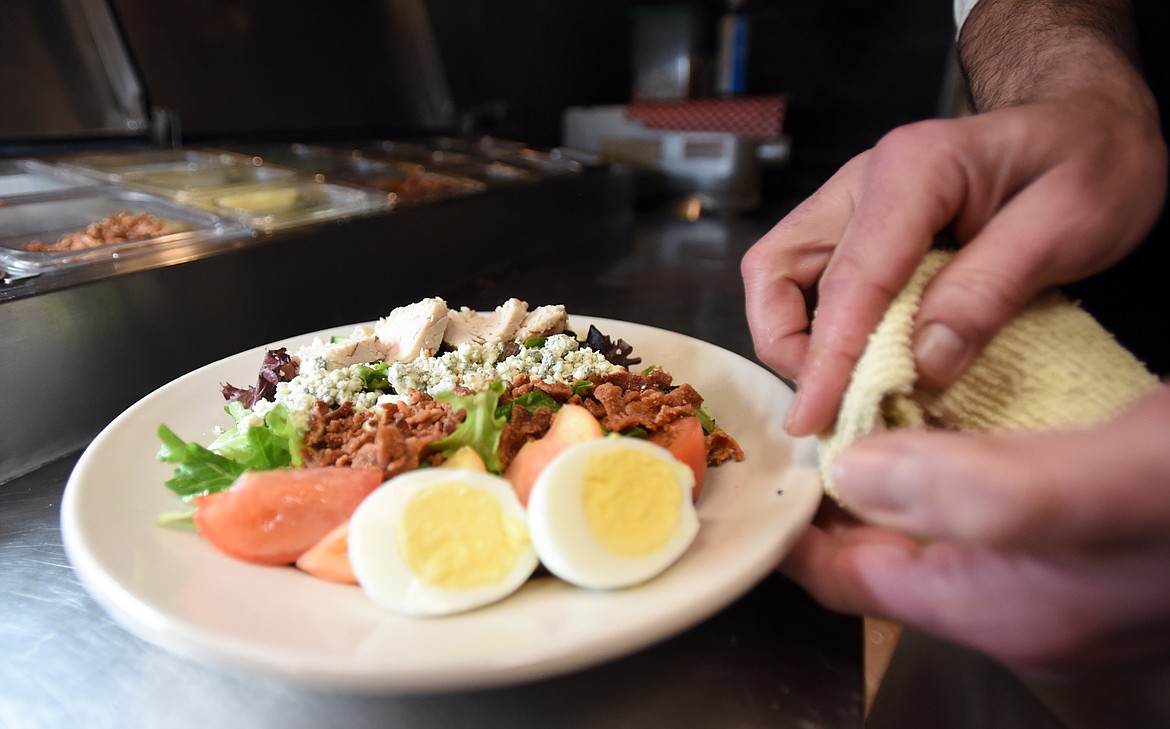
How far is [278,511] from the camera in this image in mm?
868

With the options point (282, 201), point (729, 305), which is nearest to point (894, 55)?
point (729, 305)

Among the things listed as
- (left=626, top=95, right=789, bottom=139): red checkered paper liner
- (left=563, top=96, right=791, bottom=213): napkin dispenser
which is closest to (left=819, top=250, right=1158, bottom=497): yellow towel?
(left=563, top=96, right=791, bottom=213): napkin dispenser

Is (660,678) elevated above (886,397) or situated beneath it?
situated beneath

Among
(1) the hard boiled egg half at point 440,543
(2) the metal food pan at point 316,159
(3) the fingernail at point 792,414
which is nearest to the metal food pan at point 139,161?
(2) the metal food pan at point 316,159

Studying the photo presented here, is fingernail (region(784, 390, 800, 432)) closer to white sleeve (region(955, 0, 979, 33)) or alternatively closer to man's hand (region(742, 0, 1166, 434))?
man's hand (region(742, 0, 1166, 434))

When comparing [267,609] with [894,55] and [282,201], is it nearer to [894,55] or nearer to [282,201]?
[282,201]

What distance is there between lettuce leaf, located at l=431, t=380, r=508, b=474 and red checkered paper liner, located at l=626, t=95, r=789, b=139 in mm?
4089

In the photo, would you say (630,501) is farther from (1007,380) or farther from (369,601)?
(1007,380)

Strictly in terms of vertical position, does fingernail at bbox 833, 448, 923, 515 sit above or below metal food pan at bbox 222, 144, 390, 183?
above

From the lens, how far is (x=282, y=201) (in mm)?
2465

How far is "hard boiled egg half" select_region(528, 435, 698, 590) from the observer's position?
2.52ft

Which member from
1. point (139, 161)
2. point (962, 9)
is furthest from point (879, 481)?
point (139, 161)

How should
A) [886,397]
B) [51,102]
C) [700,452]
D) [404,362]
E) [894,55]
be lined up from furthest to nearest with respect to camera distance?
1. [894,55]
2. [51,102]
3. [404,362]
4. [700,452]
5. [886,397]

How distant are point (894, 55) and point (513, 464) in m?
5.82
